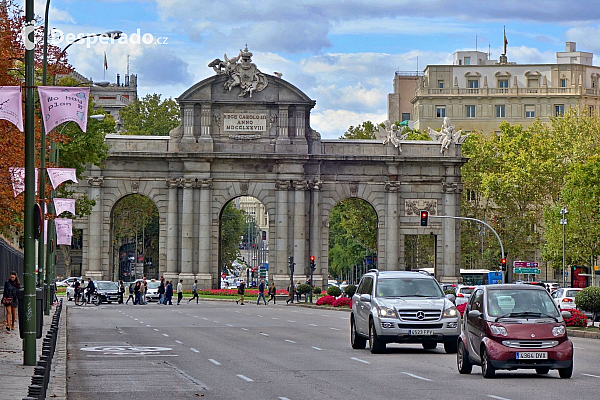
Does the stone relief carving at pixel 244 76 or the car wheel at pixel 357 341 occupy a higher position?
the stone relief carving at pixel 244 76

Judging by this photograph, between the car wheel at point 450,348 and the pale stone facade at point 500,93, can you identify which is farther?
the pale stone facade at point 500,93

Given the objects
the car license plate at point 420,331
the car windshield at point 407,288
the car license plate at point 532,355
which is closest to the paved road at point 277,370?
the car license plate at point 532,355

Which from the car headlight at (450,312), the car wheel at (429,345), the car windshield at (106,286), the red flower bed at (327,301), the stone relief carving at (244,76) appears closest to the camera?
the car headlight at (450,312)

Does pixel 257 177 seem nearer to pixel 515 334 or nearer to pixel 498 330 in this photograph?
pixel 498 330

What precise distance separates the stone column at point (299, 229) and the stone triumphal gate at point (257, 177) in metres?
0.06

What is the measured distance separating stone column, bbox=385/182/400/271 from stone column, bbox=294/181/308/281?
5522mm

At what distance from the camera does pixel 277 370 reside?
23.2m

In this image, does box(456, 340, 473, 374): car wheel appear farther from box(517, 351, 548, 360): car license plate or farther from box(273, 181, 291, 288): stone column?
box(273, 181, 291, 288): stone column

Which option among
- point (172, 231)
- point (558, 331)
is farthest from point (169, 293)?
point (558, 331)

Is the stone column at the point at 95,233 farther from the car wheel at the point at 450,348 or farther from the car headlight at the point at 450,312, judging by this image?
the car headlight at the point at 450,312

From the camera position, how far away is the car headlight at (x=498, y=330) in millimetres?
21188

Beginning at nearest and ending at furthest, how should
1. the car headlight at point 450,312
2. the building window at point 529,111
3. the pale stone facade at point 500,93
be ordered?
1. the car headlight at point 450,312
2. the pale stone facade at point 500,93
3. the building window at point 529,111

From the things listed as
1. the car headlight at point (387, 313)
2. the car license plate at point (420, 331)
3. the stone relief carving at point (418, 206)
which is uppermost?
the stone relief carving at point (418, 206)

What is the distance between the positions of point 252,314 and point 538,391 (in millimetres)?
34773
